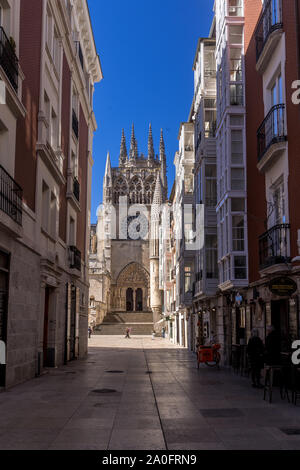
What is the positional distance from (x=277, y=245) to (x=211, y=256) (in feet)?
36.1

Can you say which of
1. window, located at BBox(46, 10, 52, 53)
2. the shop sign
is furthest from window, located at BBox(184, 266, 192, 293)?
the shop sign

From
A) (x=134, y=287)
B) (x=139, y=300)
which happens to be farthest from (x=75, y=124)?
(x=134, y=287)

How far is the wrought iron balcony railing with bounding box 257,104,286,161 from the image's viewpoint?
14938 millimetres

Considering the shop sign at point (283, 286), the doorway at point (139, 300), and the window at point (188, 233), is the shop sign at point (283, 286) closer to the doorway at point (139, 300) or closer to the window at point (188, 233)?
the window at point (188, 233)

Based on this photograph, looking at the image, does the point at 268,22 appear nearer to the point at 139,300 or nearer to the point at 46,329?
the point at 46,329

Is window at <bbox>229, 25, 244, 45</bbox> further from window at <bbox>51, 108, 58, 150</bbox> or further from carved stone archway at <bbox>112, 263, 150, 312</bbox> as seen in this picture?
carved stone archway at <bbox>112, 263, 150, 312</bbox>

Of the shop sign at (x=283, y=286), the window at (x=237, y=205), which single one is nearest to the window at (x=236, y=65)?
the window at (x=237, y=205)

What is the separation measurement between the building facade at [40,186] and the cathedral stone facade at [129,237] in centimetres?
4861

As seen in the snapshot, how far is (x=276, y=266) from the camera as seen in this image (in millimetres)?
14258

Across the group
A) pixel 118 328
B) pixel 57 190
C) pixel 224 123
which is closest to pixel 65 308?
pixel 57 190

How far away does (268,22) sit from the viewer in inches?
650
